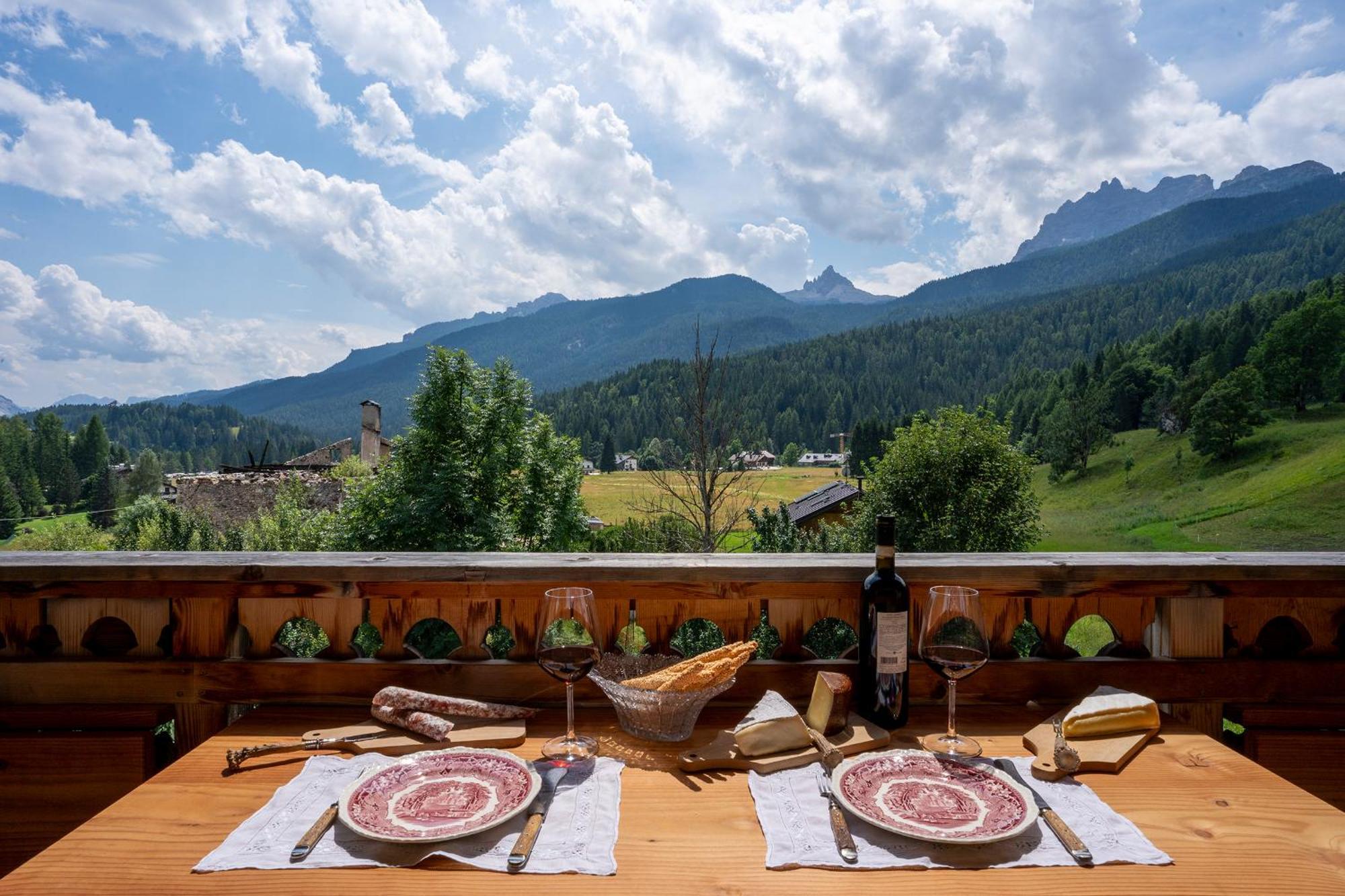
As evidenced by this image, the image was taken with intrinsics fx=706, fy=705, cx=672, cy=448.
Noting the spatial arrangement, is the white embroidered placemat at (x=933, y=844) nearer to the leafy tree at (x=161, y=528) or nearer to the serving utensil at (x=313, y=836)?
the serving utensil at (x=313, y=836)

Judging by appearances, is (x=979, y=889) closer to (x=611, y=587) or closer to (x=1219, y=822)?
(x=1219, y=822)

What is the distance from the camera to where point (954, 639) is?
1.33 meters

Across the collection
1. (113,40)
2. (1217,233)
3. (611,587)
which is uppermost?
(1217,233)

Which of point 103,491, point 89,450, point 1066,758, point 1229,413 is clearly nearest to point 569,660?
point 1066,758

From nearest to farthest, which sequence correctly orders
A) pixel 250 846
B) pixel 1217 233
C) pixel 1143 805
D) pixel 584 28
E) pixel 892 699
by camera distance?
1. pixel 250 846
2. pixel 1143 805
3. pixel 892 699
4. pixel 584 28
5. pixel 1217 233

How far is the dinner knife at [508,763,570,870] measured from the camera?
95 cm

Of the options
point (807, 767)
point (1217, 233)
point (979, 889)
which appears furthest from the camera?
point (1217, 233)

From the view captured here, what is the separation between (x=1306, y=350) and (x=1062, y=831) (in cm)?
5809

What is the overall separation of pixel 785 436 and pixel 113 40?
54401 millimetres

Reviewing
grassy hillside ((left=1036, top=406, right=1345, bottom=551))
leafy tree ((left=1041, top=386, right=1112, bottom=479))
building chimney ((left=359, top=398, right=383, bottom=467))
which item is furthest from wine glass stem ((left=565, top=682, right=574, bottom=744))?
leafy tree ((left=1041, top=386, right=1112, bottom=479))

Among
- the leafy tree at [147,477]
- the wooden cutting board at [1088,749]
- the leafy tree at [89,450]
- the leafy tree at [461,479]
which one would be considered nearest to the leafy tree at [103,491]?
the leafy tree at [89,450]

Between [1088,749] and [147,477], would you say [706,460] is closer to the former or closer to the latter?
[1088,749]

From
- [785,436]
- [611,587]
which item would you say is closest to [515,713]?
[611,587]

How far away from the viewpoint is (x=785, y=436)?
64562mm
